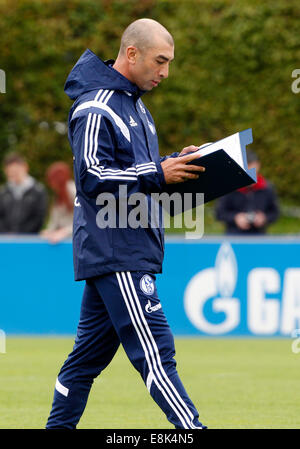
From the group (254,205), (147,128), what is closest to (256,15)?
(254,205)

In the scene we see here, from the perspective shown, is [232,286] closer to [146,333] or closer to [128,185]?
[146,333]

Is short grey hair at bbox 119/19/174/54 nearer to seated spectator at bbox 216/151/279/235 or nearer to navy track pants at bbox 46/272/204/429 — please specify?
navy track pants at bbox 46/272/204/429

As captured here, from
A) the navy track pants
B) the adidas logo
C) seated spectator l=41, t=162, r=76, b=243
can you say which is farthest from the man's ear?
seated spectator l=41, t=162, r=76, b=243

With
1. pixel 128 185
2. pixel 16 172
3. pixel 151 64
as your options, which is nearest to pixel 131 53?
pixel 151 64

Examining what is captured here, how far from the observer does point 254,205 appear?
12719 mm

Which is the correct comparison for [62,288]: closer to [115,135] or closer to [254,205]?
[254,205]

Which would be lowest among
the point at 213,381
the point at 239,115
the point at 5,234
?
the point at 213,381

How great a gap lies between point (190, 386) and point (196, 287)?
352 centimetres

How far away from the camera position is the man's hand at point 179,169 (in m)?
5.16

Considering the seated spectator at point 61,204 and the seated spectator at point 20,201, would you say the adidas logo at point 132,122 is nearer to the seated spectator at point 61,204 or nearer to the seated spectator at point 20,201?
the seated spectator at point 61,204

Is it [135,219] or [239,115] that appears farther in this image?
[239,115]

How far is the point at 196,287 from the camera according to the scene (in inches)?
469
